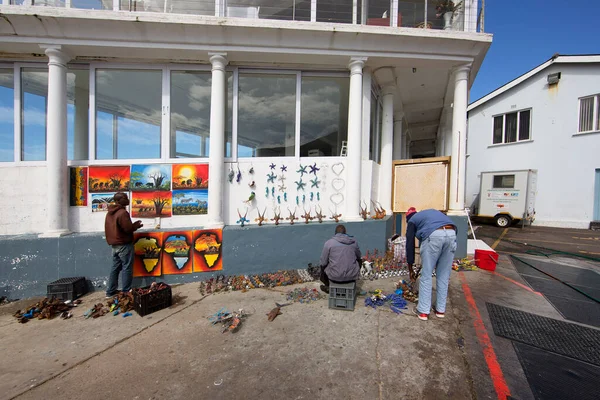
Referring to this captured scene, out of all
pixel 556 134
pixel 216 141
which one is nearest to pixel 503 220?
pixel 556 134

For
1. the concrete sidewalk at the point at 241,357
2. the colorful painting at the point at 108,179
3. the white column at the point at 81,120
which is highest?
the white column at the point at 81,120

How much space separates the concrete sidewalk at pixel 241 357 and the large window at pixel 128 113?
10.6ft

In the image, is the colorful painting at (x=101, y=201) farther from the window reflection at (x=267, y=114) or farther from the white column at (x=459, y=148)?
the white column at (x=459, y=148)

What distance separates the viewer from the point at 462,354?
2.82 metres

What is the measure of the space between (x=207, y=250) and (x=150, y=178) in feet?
6.31

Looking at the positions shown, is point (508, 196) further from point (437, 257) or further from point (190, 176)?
point (190, 176)

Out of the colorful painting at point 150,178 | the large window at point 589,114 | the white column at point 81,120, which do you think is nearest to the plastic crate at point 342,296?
the colorful painting at point 150,178

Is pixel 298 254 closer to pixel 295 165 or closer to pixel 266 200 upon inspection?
pixel 266 200

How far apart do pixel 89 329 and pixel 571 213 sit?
18.5 metres

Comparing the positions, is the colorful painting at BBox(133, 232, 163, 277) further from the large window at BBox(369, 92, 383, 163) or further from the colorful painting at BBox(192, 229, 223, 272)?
the large window at BBox(369, 92, 383, 163)

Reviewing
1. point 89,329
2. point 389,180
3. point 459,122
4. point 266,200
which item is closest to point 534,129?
point 459,122

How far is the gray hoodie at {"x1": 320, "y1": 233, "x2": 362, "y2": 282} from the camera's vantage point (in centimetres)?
374

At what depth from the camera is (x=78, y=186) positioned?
5.20m

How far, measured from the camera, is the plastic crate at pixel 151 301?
3.89 metres
